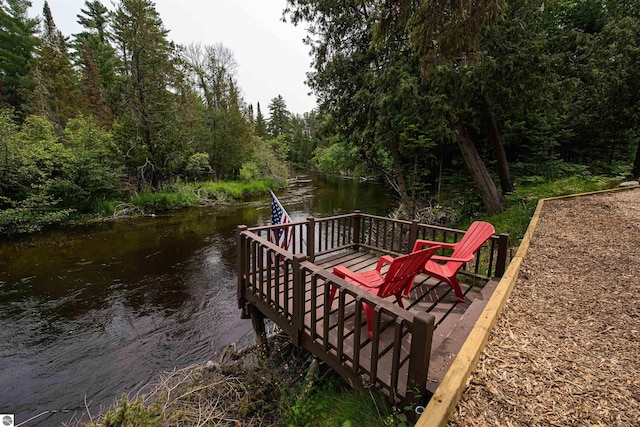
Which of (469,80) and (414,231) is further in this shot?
(469,80)

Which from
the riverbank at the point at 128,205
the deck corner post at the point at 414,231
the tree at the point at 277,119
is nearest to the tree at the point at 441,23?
the deck corner post at the point at 414,231

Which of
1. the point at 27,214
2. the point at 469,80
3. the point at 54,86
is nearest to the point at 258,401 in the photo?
the point at 469,80

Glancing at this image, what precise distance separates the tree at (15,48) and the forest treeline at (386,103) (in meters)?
0.08

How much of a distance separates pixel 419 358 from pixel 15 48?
27526 mm

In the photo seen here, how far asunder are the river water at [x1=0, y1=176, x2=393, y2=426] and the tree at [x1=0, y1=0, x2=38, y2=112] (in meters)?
14.6

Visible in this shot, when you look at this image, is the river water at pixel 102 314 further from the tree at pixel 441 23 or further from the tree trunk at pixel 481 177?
the tree trunk at pixel 481 177

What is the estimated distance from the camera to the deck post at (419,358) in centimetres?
154

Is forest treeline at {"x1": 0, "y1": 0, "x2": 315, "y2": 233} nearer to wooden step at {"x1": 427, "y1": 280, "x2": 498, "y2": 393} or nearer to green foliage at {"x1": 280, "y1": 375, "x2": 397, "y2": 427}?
green foliage at {"x1": 280, "y1": 375, "x2": 397, "y2": 427}

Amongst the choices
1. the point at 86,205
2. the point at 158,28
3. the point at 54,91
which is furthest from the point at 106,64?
the point at 86,205

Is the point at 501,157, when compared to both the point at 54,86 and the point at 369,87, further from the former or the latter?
the point at 54,86

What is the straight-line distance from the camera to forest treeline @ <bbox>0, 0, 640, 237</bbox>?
5.84 meters

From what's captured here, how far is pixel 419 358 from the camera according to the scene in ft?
5.32

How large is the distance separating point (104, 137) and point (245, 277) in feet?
41.2

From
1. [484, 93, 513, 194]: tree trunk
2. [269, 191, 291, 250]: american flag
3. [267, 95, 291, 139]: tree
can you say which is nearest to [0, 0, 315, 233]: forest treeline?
[269, 191, 291, 250]: american flag
